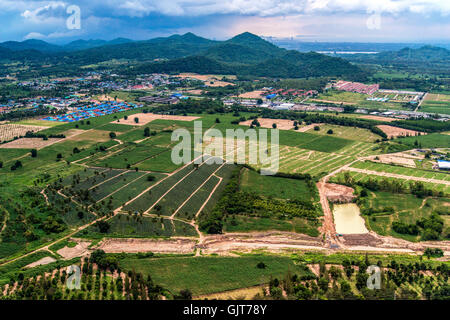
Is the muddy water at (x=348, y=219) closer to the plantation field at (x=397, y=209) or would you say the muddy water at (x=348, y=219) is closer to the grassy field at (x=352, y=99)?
the plantation field at (x=397, y=209)

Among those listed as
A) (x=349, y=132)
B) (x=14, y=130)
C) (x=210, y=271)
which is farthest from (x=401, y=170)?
(x=14, y=130)

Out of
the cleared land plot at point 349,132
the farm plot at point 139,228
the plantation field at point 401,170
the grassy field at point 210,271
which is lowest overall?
the grassy field at point 210,271

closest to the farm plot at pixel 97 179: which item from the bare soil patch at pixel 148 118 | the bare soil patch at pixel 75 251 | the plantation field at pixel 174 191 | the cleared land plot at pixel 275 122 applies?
the plantation field at pixel 174 191

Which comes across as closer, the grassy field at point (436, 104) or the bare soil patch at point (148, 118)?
the bare soil patch at point (148, 118)

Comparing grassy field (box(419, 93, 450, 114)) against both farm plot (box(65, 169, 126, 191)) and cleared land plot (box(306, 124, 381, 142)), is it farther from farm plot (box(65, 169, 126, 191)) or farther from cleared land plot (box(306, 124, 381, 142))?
farm plot (box(65, 169, 126, 191))
